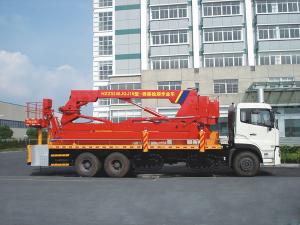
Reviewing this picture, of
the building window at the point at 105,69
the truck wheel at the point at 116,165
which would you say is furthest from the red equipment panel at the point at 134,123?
the building window at the point at 105,69

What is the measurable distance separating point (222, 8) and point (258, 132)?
3639 cm

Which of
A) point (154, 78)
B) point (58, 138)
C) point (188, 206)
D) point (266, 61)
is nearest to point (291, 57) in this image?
point (266, 61)

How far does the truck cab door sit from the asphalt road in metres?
2.70

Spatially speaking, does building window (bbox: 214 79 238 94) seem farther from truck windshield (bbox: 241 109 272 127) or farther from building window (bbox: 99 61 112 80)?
truck windshield (bbox: 241 109 272 127)

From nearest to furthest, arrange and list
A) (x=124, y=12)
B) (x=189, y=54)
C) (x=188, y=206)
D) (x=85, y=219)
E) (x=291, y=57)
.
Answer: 1. (x=85, y=219)
2. (x=188, y=206)
3. (x=291, y=57)
4. (x=189, y=54)
5. (x=124, y=12)

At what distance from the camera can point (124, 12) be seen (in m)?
52.1

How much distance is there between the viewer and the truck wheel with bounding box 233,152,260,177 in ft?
45.4

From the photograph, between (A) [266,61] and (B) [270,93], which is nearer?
(B) [270,93]

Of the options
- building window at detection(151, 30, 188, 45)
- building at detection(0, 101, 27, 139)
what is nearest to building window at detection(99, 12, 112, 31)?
building window at detection(151, 30, 188, 45)

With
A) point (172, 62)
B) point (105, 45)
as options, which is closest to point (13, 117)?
point (105, 45)

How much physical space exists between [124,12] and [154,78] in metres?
14.2

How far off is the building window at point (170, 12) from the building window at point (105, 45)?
32.3ft

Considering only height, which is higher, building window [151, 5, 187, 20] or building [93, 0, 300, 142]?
building window [151, 5, 187, 20]

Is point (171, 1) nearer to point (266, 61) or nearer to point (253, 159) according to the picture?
point (266, 61)
